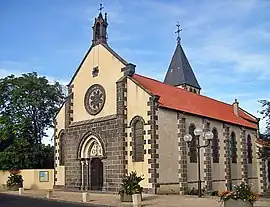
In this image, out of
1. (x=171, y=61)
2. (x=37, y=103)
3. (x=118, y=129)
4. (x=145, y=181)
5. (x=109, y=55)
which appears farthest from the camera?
(x=171, y=61)

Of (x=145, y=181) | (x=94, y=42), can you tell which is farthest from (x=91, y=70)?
(x=145, y=181)

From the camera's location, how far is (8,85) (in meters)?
41.8

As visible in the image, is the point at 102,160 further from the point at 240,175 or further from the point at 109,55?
the point at 240,175

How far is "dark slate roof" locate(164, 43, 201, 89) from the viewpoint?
49.0m

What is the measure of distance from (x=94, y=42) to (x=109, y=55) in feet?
8.85

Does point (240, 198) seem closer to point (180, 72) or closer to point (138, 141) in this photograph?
point (138, 141)

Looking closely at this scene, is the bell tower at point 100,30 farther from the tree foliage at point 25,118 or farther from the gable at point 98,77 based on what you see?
the tree foliage at point 25,118

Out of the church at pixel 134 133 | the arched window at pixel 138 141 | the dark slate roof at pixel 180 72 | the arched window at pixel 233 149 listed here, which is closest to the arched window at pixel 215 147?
the church at pixel 134 133

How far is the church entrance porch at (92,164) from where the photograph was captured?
1192 inches

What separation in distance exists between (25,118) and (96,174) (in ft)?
44.0

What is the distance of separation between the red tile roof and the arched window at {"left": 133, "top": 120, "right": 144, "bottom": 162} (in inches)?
90.2

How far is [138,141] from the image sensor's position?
1097 inches

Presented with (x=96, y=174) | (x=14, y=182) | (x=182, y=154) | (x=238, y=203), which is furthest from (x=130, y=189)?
(x=14, y=182)

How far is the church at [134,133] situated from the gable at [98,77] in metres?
0.08
